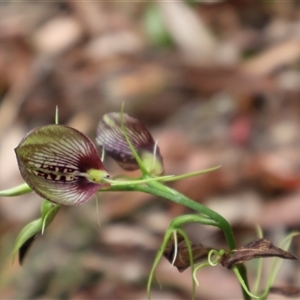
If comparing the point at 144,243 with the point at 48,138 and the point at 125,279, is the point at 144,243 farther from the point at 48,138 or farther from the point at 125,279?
the point at 48,138

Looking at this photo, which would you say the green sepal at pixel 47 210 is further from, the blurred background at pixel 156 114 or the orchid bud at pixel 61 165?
the blurred background at pixel 156 114

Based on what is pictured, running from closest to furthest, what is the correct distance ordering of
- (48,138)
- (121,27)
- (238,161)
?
(48,138) → (238,161) → (121,27)

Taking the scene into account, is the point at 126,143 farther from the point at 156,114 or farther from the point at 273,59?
the point at 273,59

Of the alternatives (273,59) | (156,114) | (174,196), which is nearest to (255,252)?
(174,196)

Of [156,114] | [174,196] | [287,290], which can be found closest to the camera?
[174,196]

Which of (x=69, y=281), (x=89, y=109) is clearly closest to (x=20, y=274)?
(x=69, y=281)

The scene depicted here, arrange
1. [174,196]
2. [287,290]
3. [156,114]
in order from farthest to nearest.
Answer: [156,114] < [287,290] < [174,196]

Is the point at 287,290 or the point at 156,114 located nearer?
the point at 287,290
